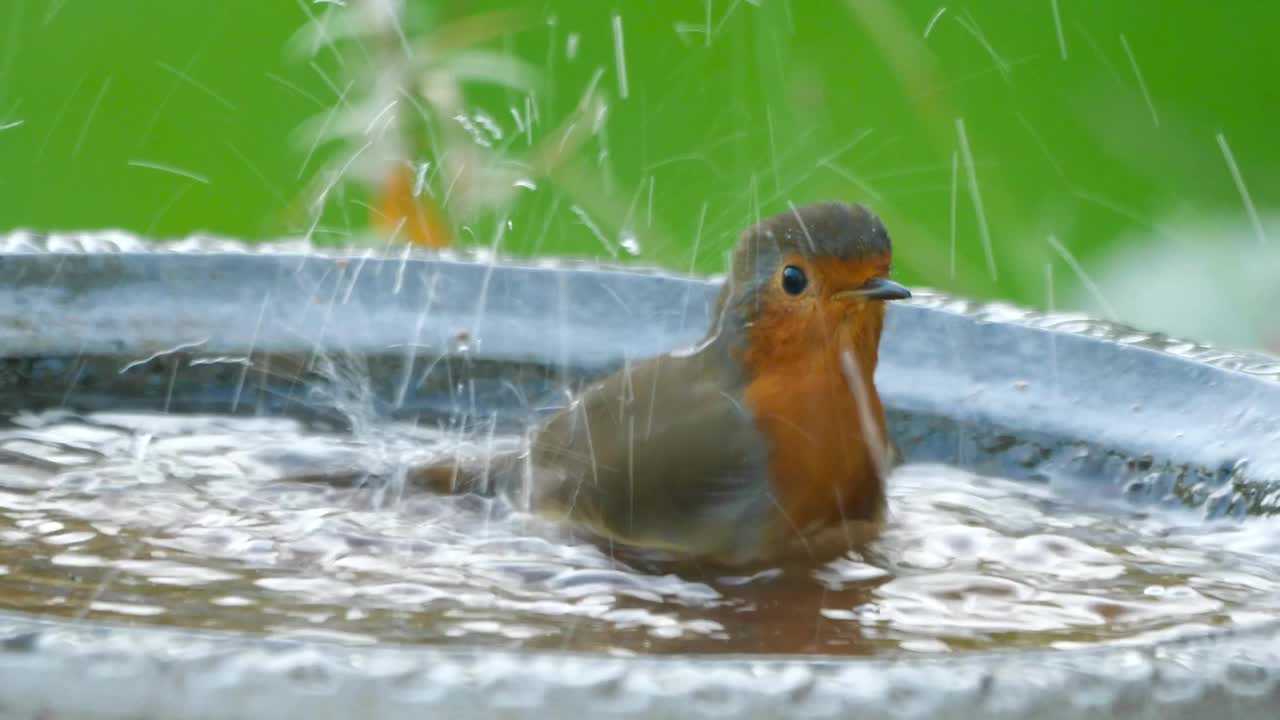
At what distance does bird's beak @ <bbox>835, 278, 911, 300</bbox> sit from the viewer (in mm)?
2445

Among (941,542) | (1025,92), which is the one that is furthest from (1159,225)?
(941,542)

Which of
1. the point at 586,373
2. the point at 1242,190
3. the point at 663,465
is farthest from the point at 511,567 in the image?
the point at 1242,190

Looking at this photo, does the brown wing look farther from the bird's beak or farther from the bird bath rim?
the bird bath rim

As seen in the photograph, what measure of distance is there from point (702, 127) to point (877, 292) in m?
0.56

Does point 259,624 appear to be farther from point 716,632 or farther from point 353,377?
point 353,377

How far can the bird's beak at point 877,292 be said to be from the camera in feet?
8.02

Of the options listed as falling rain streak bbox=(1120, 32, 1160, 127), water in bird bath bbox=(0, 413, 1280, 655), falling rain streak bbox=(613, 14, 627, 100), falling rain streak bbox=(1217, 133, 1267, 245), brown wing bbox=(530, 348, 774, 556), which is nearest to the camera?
water in bird bath bbox=(0, 413, 1280, 655)

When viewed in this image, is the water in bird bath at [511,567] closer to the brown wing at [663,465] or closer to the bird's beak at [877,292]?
the brown wing at [663,465]

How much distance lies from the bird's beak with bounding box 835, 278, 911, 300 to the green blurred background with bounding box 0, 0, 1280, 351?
0.30ft

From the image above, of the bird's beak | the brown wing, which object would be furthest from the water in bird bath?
the bird's beak

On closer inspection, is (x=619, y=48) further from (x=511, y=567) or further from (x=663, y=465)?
(x=511, y=567)

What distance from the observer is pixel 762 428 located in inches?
98.4

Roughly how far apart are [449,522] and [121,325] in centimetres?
79

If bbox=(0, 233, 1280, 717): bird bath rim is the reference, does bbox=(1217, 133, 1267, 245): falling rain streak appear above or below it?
above
